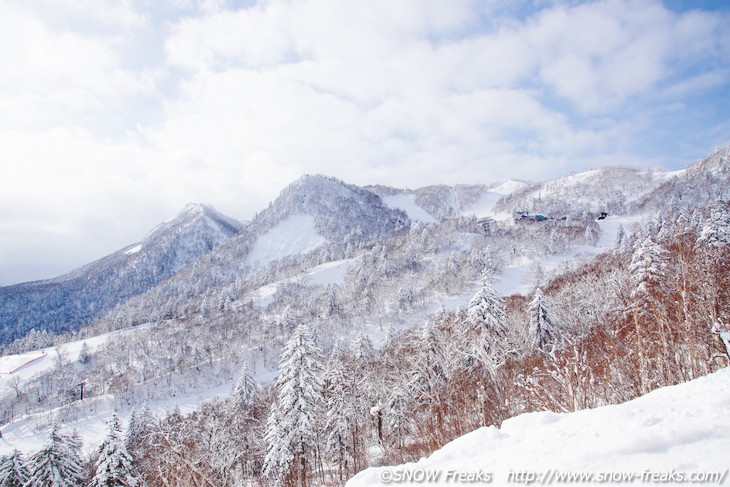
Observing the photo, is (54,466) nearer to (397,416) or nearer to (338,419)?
(338,419)

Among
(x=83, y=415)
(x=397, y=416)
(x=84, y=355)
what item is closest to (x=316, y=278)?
(x=83, y=415)

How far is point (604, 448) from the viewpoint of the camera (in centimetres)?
317

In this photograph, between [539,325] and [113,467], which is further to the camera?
[539,325]

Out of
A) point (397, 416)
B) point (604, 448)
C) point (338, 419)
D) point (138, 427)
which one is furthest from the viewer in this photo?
point (138, 427)

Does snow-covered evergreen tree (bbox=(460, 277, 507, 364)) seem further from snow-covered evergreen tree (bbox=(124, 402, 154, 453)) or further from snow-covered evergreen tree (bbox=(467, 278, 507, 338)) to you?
snow-covered evergreen tree (bbox=(124, 402, 154, 453))

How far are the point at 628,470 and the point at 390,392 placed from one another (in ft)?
84.4

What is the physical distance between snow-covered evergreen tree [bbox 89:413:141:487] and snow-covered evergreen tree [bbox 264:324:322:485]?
8198 millimetres

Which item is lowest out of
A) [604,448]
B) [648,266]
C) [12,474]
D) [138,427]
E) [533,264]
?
[138,427]

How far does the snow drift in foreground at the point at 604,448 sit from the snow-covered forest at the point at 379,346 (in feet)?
8.59

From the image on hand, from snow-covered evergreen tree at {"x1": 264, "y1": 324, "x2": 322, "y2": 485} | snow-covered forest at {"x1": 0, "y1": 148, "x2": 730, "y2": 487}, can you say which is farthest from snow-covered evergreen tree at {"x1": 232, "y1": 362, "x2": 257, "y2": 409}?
snow-covered evergreen tree at {"x1": 264, "y1": 324, "x2": 322, "y2": 485}

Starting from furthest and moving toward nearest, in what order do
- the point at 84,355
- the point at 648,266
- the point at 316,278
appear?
the point at 316,278, the point at 84,355, the point at 648,266

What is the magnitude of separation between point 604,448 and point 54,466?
3126cm

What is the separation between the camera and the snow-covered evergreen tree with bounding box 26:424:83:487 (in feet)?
69.7

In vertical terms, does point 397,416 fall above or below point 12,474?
below
